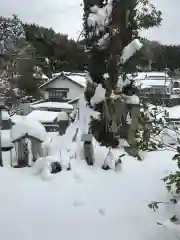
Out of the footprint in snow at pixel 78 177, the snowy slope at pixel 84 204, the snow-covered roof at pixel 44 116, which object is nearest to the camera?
the snowy slope at pixel 84 204

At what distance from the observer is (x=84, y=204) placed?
7.68 feet

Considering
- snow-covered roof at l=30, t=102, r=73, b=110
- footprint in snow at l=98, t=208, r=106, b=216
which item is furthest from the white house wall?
footprint in snow at l=98, t=208, r=106, b=216

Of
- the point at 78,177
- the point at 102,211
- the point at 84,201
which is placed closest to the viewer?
the point at 102,211

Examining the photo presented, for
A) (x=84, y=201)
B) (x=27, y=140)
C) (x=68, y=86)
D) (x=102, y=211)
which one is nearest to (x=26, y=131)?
(x=27, y=140)

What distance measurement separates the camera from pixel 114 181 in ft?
9.20

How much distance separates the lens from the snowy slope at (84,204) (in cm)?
198

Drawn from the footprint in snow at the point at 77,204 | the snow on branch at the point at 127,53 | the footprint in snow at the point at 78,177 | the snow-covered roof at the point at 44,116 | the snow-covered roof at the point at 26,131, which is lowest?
the footprint in snow at the point at 77,204

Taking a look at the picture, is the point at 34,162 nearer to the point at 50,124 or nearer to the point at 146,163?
the point at 146,163

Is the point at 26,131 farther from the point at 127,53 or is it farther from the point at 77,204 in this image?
the point at 127,53

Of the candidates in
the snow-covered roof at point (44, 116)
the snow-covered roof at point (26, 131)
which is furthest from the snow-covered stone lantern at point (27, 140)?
the snow-covered roof at point (44, 116)

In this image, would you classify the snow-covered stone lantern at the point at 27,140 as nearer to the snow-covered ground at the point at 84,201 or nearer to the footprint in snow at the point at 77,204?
the snow-covered ground at the point at 84,201

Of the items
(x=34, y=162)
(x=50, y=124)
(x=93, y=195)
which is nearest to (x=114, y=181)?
(x=93, y=195)

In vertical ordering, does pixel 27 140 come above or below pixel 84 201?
above

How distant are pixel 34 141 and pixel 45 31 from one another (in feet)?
3.75
